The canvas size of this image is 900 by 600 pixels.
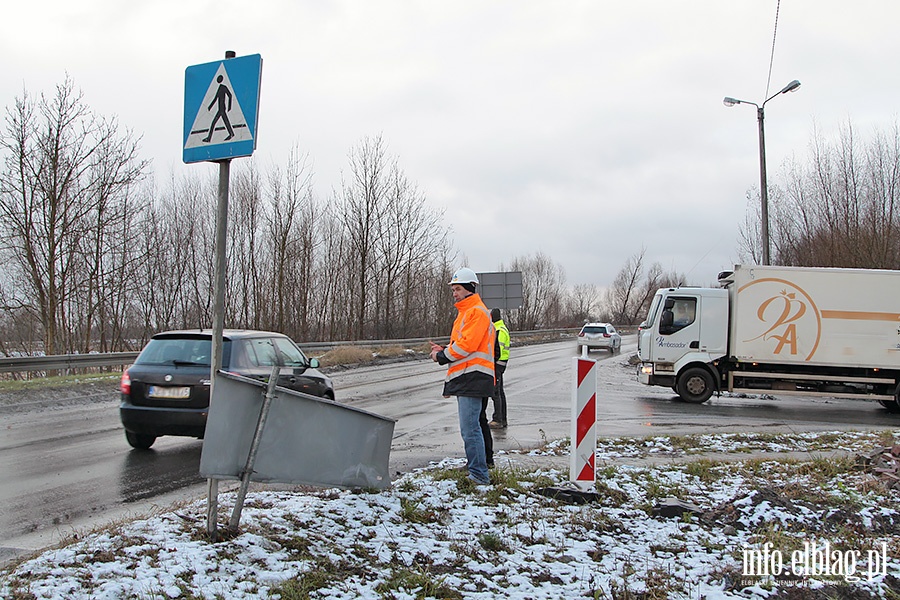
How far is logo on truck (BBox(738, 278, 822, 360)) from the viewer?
14953mm

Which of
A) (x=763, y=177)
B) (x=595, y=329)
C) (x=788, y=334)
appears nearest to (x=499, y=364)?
(x=788, y=334)

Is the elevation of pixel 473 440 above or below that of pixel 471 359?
below

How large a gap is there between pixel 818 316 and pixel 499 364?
32.2 feet

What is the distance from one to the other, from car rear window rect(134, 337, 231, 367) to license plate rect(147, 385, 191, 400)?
31cm

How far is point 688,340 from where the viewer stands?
15.5 m

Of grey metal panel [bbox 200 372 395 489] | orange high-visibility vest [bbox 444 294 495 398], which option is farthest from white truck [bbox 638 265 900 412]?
grey metal panel [bbox 200 372 395 489]

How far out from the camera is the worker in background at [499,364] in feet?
29.5

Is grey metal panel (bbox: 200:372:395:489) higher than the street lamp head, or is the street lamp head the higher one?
the street lamp head

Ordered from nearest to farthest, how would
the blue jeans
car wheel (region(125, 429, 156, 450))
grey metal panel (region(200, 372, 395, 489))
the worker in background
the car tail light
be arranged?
grey metal panel (region(200, 372, 395, 489)), the blue jeans, the car tail light, car wheel (region(125, 429, 156, 450)), the worker in background

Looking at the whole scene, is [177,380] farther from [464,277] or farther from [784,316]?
[784,316]

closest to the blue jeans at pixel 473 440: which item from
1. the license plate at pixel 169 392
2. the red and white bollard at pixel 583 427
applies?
the red and white bollard at pixel 583 427

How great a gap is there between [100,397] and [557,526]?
13147 mm

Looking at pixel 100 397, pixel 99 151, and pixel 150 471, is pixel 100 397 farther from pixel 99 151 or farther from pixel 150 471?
pixel 99 151
